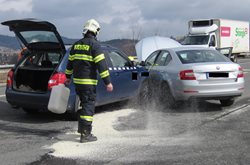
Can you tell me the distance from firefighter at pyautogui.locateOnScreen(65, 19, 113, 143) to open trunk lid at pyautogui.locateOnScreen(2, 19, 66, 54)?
164cm

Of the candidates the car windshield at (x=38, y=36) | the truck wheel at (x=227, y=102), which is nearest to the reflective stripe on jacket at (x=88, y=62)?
the car windshield at (x=38, y=36)

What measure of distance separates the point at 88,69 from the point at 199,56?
12.9 ft

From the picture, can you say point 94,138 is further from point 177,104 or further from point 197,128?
point 177,104

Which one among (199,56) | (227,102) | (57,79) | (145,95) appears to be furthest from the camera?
(145,95)

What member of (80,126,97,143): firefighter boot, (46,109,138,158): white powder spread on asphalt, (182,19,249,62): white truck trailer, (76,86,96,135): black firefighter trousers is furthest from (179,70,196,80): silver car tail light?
(182,19,249,62): white truck trailer

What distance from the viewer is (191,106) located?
9773 mm

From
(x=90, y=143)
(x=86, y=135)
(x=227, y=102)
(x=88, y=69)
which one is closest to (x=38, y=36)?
(x=88, y=69)

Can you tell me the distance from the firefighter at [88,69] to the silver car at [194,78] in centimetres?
299

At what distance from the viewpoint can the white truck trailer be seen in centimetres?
2727

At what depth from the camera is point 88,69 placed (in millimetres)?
6254

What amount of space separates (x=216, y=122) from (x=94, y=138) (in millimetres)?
2562

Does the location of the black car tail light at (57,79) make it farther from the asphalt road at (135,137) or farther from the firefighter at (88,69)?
the firefighter at (88,69)

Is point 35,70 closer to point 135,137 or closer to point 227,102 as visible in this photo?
point 135,137

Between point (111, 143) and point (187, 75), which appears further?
point (187, 75)
